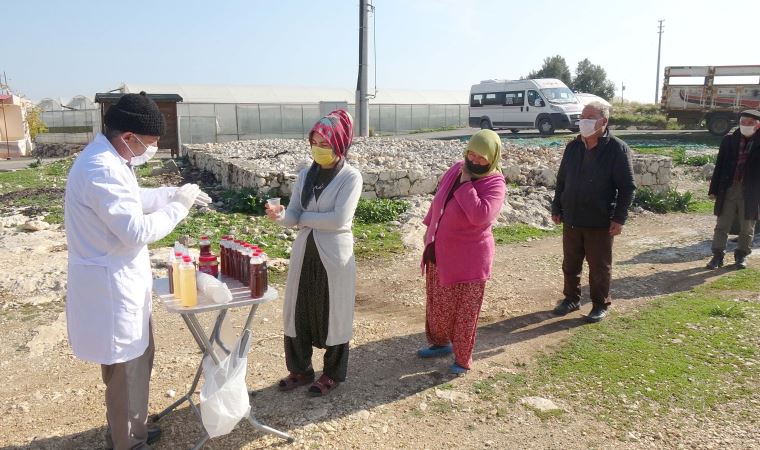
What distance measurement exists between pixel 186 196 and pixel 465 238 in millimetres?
1723

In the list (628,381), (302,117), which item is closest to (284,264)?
(628,381)

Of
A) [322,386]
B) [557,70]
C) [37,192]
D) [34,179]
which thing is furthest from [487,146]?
[557,70]

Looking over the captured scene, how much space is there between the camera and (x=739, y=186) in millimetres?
6031

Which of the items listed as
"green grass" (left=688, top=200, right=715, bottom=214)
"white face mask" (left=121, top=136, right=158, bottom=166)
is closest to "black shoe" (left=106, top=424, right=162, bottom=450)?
"white face mask" (left=121, top=136, right=158, bottom=166)

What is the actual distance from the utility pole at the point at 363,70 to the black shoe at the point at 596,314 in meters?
13.8

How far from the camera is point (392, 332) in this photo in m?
4.59

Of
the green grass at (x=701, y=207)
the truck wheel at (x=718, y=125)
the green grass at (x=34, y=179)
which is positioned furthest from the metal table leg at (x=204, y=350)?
the truck wheel at (x=718, y=125)

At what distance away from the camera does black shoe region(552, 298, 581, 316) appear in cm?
496

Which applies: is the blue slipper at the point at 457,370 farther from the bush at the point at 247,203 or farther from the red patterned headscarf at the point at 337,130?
the bush at the point at 247,203

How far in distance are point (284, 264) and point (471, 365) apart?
2.75 metres

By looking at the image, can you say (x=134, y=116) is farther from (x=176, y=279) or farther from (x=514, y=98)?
(x=514, y=98)

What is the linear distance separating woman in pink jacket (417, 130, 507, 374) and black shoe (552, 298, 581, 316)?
146 cm

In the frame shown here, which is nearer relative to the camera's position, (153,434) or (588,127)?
(153,434)

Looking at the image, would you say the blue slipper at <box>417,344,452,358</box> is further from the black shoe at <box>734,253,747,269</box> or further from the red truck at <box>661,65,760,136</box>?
the red truck at <box>661,65,760,136</box>
